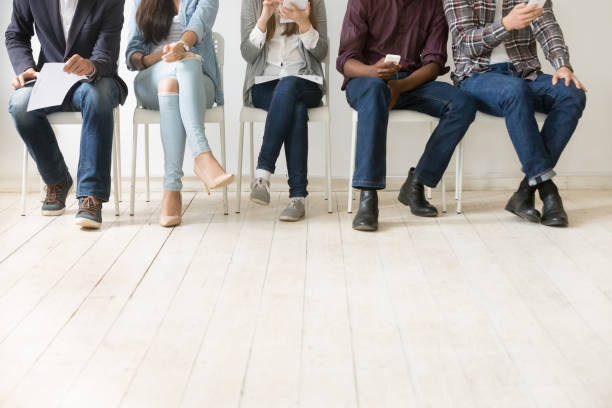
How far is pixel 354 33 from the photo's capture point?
9.82ft

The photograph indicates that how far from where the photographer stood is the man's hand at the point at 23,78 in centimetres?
293

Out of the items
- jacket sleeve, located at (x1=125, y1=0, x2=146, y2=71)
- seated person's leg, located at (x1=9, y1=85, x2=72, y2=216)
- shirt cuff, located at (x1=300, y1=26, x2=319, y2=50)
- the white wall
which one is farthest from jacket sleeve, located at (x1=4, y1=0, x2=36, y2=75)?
shirt cuff, located at (x1=300, y1=26, x2=319, y2=50)

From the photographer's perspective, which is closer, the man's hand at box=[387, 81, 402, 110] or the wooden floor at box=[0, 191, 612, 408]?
the wooden floor at box=[0, 191, 612, 408]

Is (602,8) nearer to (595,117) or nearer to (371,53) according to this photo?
(595,117)

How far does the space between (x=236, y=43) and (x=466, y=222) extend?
1408mm

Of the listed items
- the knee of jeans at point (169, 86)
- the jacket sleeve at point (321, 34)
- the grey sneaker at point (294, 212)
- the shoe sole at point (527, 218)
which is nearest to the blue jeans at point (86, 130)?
the knee of jeans at point (169, 86)

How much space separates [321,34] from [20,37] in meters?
1.25

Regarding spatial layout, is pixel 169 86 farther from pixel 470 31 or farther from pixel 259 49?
pixel 470 31

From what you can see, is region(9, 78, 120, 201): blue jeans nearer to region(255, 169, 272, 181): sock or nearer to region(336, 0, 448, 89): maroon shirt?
region(255, 169, 272, 181): sock

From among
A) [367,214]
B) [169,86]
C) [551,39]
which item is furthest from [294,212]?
[551,39]

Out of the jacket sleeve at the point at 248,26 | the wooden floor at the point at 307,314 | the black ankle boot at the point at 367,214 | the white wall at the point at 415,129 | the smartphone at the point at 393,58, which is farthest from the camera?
the white wall at the point at 415,129

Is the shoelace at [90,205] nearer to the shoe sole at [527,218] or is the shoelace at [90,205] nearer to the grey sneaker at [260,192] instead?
the grey sneaker at [260,192]

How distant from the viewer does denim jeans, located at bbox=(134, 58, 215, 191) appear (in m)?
2.79

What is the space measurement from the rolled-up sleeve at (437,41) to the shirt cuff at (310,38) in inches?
18.1
